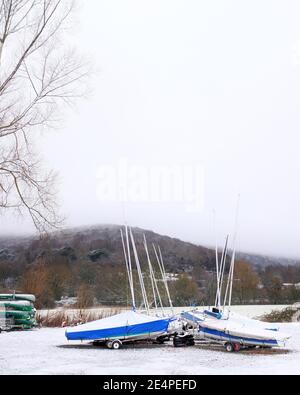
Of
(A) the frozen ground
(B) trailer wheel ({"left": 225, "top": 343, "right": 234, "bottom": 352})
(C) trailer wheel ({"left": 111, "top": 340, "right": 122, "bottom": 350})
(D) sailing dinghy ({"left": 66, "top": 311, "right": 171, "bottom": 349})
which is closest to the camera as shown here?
(A) the frozen ground

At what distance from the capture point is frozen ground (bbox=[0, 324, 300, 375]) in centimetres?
1347

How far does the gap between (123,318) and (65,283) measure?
57803mm

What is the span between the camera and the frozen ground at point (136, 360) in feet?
44.2

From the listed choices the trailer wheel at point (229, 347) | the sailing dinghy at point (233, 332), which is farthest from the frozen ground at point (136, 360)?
the sailing dinghy at point (233, 332)

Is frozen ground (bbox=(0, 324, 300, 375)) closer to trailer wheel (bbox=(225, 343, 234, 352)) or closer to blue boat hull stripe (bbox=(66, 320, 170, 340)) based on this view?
trailer wheel (bbox=(225, 343, 234, 352))

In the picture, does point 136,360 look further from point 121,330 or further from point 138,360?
point 121,330

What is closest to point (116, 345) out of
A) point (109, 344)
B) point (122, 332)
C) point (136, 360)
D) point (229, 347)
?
point (109, 344)

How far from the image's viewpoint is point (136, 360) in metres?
15.8

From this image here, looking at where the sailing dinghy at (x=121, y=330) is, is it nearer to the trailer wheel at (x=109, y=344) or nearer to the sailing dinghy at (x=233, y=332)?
the trailer wheel at (x=109, y=344)

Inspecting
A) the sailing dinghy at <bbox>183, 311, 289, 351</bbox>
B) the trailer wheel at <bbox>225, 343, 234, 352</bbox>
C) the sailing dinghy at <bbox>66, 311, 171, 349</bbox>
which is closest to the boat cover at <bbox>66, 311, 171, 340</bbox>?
the sailing dinghy at <bbox>66, 311, 171, 349</bbox>

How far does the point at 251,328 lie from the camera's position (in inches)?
741

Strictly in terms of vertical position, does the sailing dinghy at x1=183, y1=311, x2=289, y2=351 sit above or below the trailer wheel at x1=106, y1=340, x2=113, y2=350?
above

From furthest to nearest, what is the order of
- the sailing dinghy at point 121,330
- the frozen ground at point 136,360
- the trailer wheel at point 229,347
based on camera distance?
the sailing dinghy at point 121,330 < the trailer wheel at point 229,347 < the frozen ground at point 136,360
